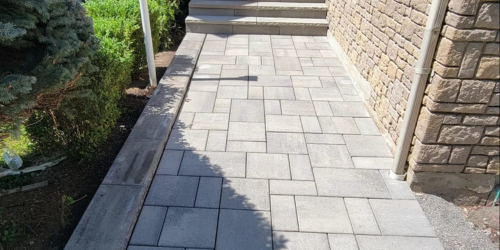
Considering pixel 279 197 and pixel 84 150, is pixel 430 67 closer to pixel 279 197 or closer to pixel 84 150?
pixel 279 197

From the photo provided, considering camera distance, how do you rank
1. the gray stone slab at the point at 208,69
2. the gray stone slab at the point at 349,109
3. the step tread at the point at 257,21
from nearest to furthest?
the gray stone slab at the point at 349,109, the gray stone slab at the point at 208,69, the step tread at the point at 257,21

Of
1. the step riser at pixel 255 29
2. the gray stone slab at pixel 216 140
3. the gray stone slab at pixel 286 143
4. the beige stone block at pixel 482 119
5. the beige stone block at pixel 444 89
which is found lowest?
the gray stone slab at pixel 286 143

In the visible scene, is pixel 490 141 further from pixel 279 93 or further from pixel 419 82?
pixel 279 93

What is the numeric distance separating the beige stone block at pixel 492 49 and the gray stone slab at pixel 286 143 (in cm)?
147

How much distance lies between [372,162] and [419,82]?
798 mm

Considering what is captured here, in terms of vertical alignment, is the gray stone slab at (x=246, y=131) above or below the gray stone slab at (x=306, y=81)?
below

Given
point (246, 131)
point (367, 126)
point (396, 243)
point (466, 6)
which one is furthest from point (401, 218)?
point (246, 131)

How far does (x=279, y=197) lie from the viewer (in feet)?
8.38

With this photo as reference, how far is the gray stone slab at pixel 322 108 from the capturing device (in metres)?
3.73

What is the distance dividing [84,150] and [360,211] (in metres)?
2.08

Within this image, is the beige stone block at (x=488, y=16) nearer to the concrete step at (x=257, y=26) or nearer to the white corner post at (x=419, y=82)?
the white corner post at (x=419, y=82)

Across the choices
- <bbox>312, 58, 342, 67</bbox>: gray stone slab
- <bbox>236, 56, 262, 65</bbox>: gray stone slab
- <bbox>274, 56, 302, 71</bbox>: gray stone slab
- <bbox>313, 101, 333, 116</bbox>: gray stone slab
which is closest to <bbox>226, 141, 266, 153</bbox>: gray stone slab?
<bbox>313, 101, 333, 116</bbox>: gray stone slab

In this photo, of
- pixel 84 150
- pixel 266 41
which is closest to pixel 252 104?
pixel 84 150

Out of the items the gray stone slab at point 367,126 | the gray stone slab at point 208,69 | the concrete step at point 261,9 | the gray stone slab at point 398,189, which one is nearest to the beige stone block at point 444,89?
the gray stone slab at point 398,189
